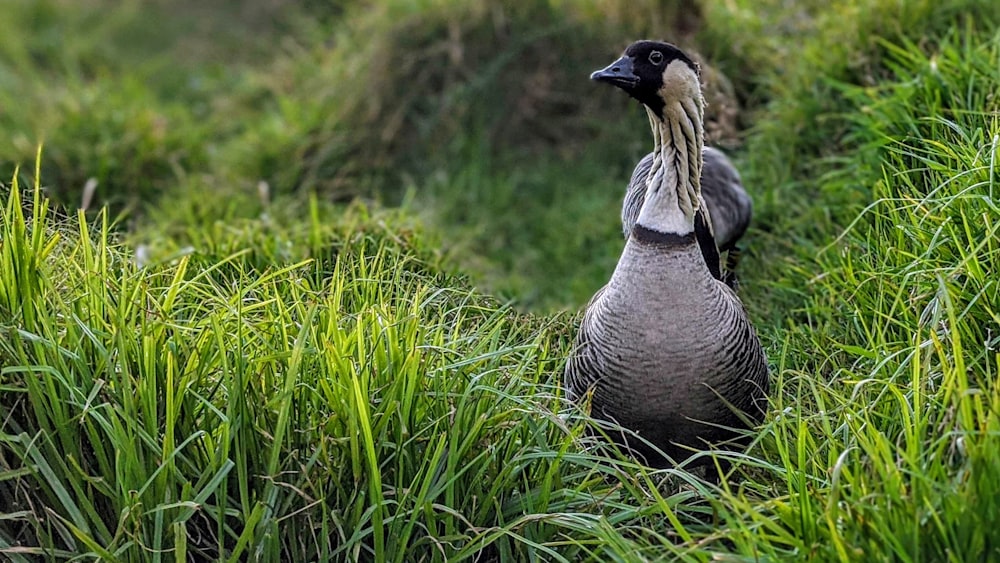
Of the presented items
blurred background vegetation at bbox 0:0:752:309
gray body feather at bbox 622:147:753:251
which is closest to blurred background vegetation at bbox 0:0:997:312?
blurred background vegetation at bbox 0:0:752:309

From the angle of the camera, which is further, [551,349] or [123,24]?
[123,24]

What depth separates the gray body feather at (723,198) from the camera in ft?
14.9

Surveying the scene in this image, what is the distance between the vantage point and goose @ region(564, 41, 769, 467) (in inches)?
126

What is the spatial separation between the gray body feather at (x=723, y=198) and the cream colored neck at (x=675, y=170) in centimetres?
91

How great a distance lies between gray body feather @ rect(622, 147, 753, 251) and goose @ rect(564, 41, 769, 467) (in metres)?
0.97

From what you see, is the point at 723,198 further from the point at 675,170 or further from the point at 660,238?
the point at 660,238

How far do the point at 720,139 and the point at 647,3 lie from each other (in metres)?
1.34

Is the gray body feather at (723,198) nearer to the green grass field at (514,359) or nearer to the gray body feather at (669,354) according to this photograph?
the green grass field at (514,359)

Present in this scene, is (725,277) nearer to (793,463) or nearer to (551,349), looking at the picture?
(551,349)

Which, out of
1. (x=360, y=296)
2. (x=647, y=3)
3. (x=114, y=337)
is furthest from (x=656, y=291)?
(x=647, y=3)

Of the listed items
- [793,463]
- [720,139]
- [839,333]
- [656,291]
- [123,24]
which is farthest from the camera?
[123,24]

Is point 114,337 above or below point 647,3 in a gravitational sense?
below

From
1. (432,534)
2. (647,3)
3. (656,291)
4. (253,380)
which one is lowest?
(432,534)

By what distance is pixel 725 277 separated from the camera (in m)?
4.26
